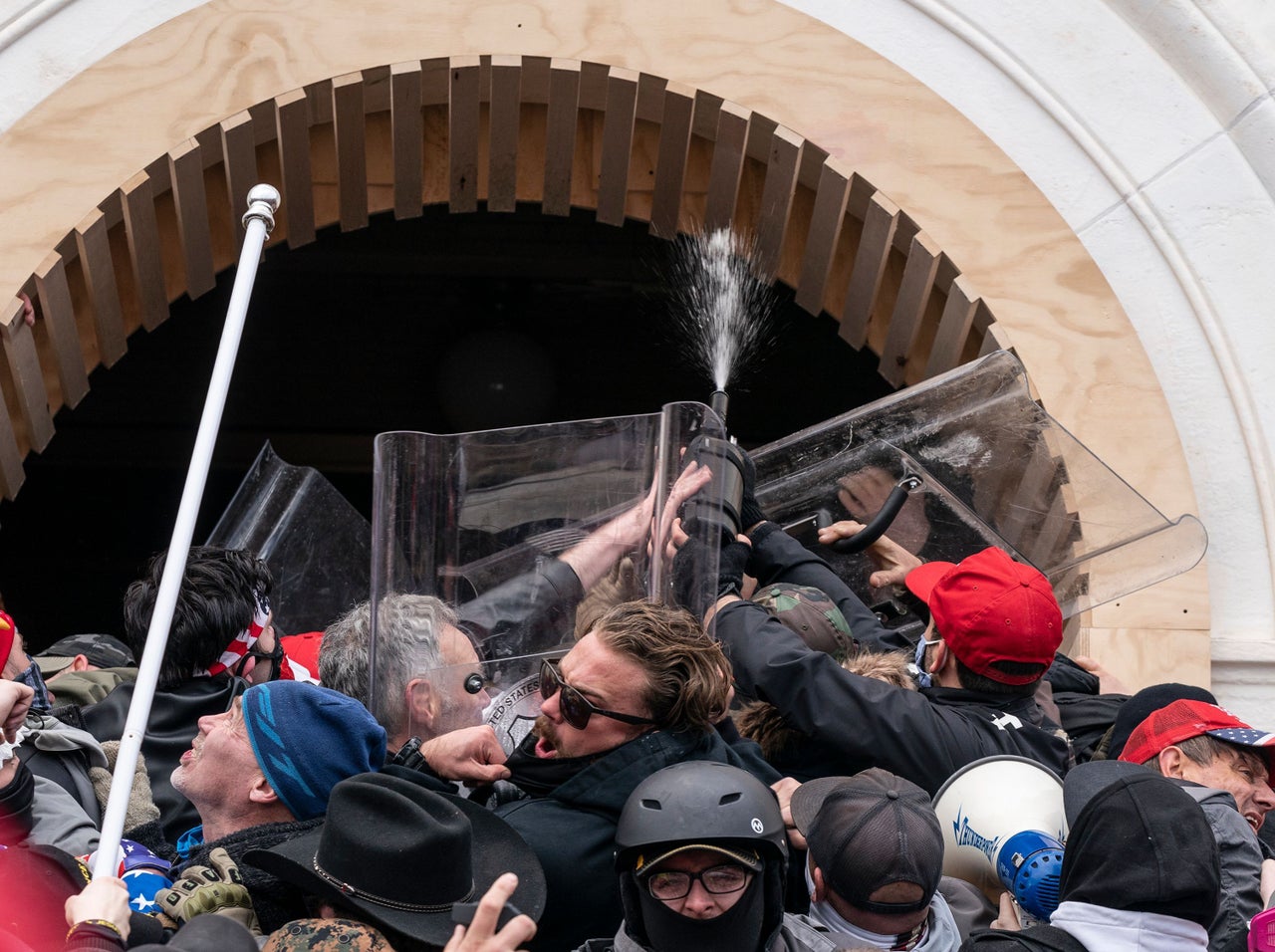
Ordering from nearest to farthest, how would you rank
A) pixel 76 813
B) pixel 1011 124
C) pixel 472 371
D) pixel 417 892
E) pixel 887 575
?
pixel 417 892, pixel 76 813, pixel 887 575, pixel 1011 124, pixel 472 371

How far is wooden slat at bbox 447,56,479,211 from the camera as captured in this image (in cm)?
436

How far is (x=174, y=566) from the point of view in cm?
260

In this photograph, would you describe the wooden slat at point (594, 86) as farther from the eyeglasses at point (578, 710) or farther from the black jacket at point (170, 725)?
the eyeglasses at point (578, 710)

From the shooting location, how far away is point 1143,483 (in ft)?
13.8

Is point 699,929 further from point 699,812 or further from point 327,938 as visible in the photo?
point 327,938

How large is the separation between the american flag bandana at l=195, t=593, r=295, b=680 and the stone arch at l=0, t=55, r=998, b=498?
1414mm

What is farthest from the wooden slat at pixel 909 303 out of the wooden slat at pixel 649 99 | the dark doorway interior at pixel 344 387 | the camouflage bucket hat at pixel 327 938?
the dark doorway interior at pixel 344 387

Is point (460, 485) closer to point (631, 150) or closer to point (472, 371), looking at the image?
point (631, 150)

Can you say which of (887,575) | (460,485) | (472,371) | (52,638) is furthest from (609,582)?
(52,638)

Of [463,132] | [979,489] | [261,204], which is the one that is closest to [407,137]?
[463,132]

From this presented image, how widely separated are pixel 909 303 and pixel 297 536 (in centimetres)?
204

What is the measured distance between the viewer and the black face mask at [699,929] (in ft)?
7.18

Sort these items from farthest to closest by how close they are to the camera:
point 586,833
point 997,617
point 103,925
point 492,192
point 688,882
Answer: point 492,192 → point 997,617 → point 586,833 → point 688,882 → point 103,925

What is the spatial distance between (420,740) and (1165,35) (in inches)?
132
